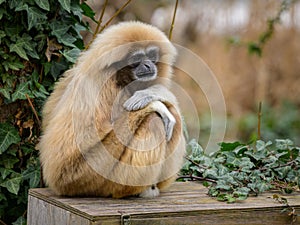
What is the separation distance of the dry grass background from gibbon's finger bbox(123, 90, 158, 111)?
9.39m

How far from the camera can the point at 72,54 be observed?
404cm

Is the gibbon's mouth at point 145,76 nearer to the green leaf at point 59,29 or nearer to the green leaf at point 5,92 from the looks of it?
the green leaf at point 59,29

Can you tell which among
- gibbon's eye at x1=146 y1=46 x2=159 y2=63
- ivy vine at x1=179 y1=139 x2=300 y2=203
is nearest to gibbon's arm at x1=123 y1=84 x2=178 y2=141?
gibbon's eye at x1=146 y1=46 x2=159 y2=63

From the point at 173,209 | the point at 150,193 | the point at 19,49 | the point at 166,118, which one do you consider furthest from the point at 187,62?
the point at 173,209

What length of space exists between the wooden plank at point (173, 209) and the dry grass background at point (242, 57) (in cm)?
929

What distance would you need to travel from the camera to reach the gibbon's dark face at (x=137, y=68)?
3.38m

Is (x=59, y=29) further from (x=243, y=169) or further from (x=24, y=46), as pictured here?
(x=243, y=169)

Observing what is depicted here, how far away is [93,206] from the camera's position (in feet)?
10.0

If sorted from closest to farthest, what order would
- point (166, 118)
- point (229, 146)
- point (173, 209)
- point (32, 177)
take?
point (173, 209)
point (166, 118)
point (32, 177)
point (229, 146)

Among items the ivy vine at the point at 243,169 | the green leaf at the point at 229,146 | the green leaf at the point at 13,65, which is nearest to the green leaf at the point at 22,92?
the green leaf at the point at 13,65

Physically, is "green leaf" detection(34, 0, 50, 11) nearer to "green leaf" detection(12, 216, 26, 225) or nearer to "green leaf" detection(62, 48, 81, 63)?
"green leaf" detection(62, 48, 81, 63)

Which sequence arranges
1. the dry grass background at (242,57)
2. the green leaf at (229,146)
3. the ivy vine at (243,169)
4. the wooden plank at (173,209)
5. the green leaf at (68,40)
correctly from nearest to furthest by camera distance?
the wooden plank at (173,209) → the ivy vine at (243,169) → the green leaf at (68,40) → the green leaf at (229,146) → the dry grass background at (242,57)

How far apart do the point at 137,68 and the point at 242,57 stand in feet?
33.6

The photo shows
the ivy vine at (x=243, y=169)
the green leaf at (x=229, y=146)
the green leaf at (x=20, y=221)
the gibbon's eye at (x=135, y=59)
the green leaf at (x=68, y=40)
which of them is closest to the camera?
the gibbon's eye at (x=135, y=59)
